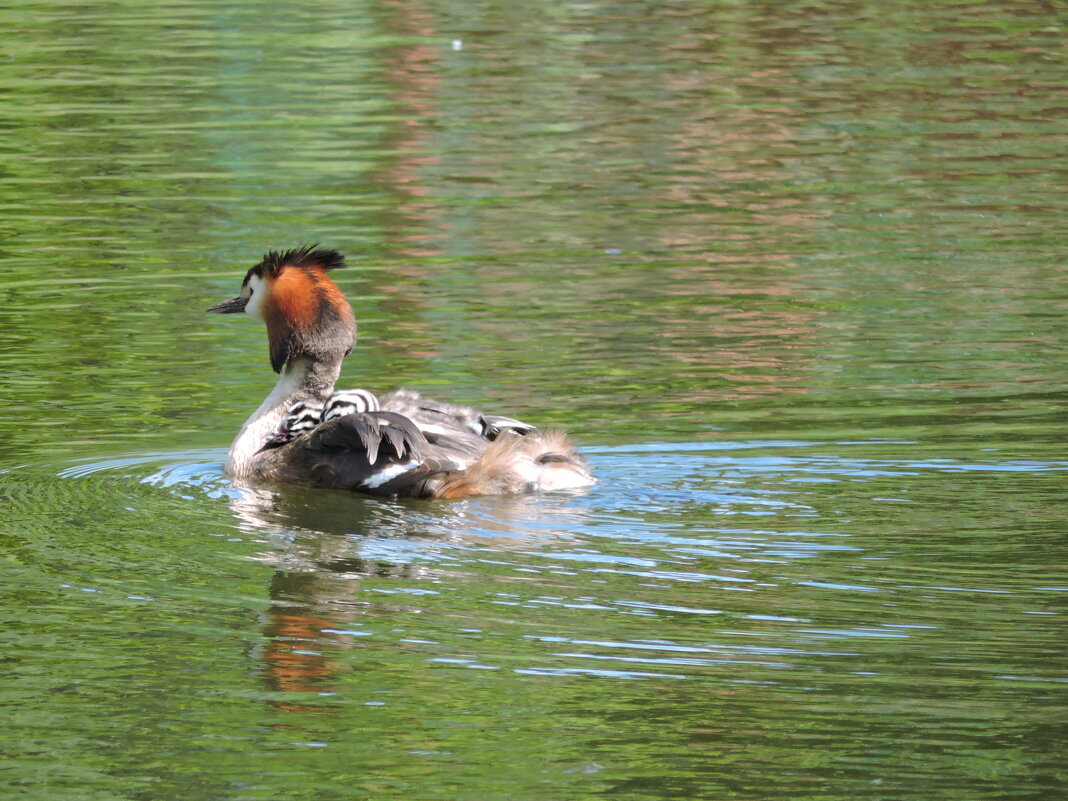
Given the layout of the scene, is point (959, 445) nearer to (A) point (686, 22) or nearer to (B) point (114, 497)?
(B) point (114, 497)

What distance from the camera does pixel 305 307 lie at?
9242 millimetres

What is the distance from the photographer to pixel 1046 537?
24.3ft

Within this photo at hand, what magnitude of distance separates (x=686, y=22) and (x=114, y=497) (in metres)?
17.9

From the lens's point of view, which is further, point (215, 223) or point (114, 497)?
point (215, 223)

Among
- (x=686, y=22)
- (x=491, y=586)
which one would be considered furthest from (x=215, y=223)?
(x=686, y=22)

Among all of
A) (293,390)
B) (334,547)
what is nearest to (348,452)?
(293,390)

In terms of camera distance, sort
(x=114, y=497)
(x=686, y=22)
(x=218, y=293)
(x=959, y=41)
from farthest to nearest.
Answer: (x=686, y=22) < (x=959, y=41) < (x=218, y=293) < (x=114, y=497)

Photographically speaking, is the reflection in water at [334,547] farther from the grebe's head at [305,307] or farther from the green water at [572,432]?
the grebe's head at [305,307]

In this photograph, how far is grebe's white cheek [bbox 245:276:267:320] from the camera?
9.40 metres

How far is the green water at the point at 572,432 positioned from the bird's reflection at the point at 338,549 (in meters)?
0.02

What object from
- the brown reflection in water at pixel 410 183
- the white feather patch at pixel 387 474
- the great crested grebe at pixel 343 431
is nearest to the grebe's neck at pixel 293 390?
the great crested grebe at pixel 343 431

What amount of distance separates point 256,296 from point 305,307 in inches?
13.4

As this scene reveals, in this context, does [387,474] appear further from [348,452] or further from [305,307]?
[305,307]

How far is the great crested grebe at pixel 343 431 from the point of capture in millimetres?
8414
